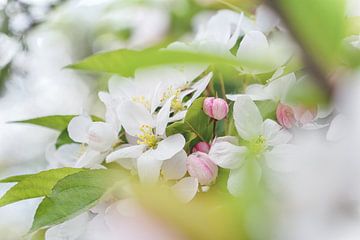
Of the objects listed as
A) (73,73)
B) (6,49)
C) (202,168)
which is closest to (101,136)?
(202,168)

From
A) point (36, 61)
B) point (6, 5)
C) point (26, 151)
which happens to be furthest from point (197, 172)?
point (26, 151)

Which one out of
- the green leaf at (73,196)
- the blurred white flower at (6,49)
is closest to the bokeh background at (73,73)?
the blurred white flower at (6,49)

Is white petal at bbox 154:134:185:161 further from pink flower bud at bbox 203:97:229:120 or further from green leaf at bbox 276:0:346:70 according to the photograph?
green leaf at bbox 276:0:346:70

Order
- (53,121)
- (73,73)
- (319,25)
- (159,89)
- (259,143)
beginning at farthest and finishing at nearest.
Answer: (73,73) → (53,121) → (159,89) → (259,143) → (319,25)

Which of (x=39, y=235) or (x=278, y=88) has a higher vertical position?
(x=278, y=88)

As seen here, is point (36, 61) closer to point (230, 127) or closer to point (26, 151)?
point (26, 151)

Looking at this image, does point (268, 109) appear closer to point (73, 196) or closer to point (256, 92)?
point (256, 92)

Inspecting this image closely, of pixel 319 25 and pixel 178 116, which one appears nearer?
pixel 319 25
